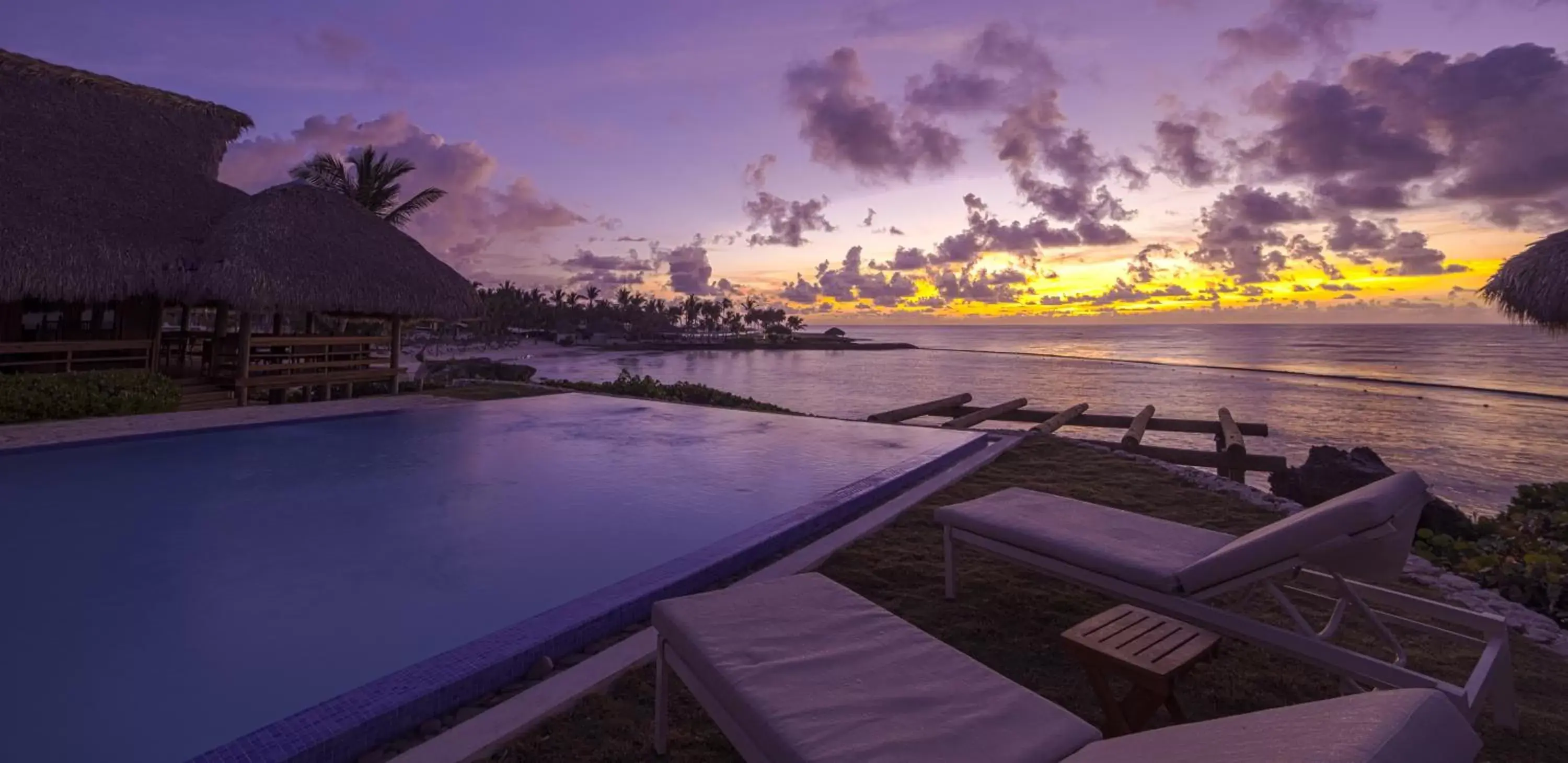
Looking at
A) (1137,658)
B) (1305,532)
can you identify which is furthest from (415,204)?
(1305,532)

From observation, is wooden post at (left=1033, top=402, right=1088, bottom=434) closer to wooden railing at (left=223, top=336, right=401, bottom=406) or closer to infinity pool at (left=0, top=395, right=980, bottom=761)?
infinity pool at (left=0, top=395, right=980, bottom=761)

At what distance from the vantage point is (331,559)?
4.33 metres

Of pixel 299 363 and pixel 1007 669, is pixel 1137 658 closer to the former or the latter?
pixel 1007 669

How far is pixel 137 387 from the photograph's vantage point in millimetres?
9141

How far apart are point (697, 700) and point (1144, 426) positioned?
437 inches

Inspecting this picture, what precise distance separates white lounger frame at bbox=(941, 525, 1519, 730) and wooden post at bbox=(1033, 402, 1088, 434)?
6.77 m

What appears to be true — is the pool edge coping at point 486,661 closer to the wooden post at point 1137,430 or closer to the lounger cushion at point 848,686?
the lounger cushion at point 848,686

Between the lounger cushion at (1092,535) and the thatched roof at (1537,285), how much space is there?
9005mm

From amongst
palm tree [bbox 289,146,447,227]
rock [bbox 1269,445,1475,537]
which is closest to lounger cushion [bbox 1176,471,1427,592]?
rock [bbox 1269,445,1475,537]

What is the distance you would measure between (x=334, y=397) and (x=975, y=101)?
15297mm

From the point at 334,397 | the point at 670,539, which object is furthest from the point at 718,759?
the point at 334,397

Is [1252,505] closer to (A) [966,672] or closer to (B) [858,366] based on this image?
(A) [966,672]

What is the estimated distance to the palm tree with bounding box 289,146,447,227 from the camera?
21453mm

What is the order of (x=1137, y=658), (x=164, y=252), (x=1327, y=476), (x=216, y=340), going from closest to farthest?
1. (x=1137, y=658)
2. (x=1327, y=476)
3. (x=164, y=252)
4. (x=216, y=340)
